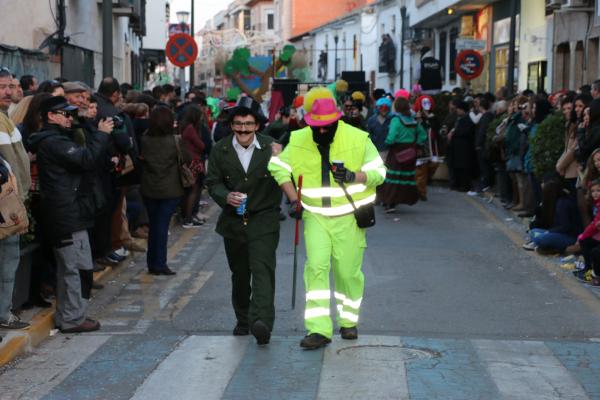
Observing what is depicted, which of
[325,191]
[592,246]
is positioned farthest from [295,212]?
[592,246]

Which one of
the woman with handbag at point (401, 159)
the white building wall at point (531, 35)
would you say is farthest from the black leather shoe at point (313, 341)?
the white building wall at point (531, 35)

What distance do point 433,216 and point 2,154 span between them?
1056cm

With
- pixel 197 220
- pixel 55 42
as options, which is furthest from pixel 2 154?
pixel 55 42

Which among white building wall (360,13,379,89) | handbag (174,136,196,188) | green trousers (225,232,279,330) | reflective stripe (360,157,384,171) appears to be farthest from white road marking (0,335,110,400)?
white building wall (360,13,379,89)

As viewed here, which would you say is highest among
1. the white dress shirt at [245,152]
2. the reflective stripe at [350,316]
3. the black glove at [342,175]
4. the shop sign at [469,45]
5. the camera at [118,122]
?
the shop sign at [469,45]

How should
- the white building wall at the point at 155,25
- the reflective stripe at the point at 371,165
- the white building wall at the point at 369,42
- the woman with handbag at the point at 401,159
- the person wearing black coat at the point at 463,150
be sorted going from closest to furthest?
the reflective stripe at the point at 371,165 < the woman with handbag at the point at 401,159 < the person wearing black coat at the point at 463,150 < the white building wall at the point at 155,25 < the white building wall at the point at 369,42

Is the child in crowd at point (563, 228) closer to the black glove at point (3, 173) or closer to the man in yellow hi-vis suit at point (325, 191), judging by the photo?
the man in yellow hi-vis suit at point (325, 191)

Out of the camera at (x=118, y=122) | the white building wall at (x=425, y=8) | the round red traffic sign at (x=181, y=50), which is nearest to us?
the camera at (x=118, y=122)

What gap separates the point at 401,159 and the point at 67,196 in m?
9.89

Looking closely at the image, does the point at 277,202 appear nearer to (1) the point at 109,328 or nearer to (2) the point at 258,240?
(2) the point at 258,240

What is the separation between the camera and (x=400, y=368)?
7.60 m

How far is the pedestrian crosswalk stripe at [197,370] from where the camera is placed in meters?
7.05

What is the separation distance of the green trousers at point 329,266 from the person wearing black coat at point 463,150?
1385cm

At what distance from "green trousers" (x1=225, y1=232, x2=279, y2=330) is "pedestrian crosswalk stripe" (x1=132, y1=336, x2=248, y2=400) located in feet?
0.82
